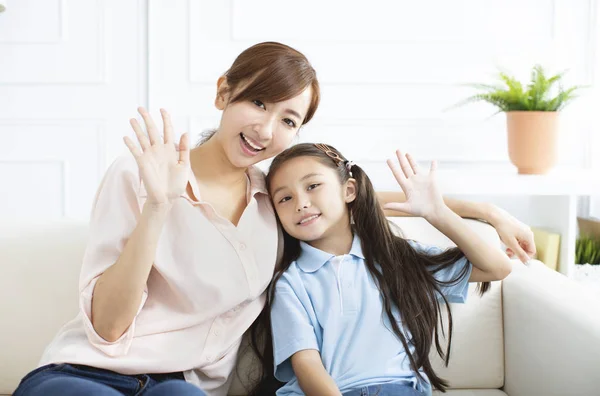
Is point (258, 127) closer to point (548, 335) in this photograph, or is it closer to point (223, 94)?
point (223, 94)

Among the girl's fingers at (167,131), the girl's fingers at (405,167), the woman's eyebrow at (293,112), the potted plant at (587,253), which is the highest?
the woman's eyebrow at (293,112)

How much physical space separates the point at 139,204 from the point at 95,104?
4.68 ft

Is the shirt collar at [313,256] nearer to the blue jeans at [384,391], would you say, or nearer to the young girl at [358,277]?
the young girl at [358,277]

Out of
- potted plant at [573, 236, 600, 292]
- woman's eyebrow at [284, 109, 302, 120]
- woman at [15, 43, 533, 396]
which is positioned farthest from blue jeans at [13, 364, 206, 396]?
potted plant at [573, 236, 600, 292]

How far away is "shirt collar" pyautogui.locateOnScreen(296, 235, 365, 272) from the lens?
1.50 meters

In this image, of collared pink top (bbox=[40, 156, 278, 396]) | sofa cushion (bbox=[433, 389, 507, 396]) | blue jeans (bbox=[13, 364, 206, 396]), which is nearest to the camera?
blue jeans (bbox=[13, 364, 206, 396])

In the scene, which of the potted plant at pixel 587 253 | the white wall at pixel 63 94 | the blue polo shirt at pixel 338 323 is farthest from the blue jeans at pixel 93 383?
the potted plant at pixel 587 253

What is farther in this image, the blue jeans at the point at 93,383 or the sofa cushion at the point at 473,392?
the sofa cushion at the point at 473,392

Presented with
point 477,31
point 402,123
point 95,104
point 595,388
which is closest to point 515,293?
point 595,388

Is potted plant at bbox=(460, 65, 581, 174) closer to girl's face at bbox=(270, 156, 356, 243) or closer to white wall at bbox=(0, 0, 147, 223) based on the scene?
girl's face at bbox=(270, 156, 356, 243)

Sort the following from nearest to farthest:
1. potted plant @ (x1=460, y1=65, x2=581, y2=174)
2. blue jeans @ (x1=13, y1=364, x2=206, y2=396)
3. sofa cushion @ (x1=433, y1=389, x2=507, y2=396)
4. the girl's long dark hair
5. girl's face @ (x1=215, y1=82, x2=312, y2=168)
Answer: blue jeans @ (x1=13, y1=364, x2=206, y2=396)
girl's face @ (x1=215, y1=82, x2=312, y2=168)
the girl's long dark hair
sofa cushion @ (x1=433, y1=389, x2=507, y2=396)
potted plant @ (x1=460, y1=65, x2=581, y2=174)

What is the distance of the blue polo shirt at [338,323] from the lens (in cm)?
141

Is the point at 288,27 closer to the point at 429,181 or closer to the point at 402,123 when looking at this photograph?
the point at 402,123

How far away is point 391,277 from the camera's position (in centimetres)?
151
